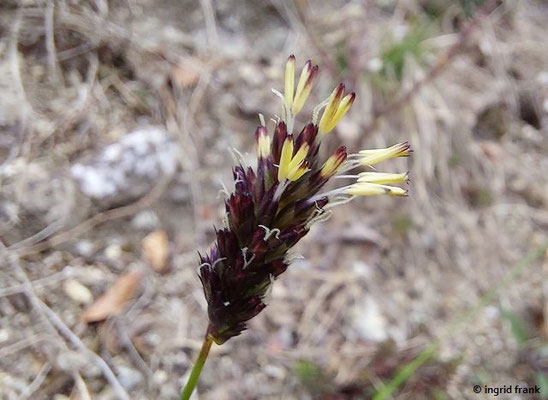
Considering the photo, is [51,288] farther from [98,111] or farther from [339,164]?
[339,164]

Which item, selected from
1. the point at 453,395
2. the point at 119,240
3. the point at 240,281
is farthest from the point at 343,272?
the point at 240,281

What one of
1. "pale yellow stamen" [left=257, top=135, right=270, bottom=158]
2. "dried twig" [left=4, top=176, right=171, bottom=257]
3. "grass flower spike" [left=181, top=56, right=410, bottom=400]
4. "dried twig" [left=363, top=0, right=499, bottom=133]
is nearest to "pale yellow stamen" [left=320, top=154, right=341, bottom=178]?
"grass flower spike" [left=181, top=56, right=410, bottom=400]

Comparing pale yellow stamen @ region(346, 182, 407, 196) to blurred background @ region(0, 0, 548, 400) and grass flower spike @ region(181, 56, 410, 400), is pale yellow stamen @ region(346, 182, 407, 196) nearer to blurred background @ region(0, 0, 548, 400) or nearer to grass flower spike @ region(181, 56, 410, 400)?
grass flower spike @ region(181, 56, 410, 400)

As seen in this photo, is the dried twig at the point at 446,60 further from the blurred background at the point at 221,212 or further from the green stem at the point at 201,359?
the green stem at the point at 201,359

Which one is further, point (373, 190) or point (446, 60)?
point (446, 60)

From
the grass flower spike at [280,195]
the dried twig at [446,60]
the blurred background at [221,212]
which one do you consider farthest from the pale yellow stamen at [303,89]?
the dried twig at [446,60]

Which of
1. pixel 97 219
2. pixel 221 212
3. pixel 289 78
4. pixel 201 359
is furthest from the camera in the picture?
pixel 221 212

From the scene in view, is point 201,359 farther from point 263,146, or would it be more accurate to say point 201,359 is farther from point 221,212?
point 221,212

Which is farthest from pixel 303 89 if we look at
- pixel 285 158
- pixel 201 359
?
pixel 201 359
